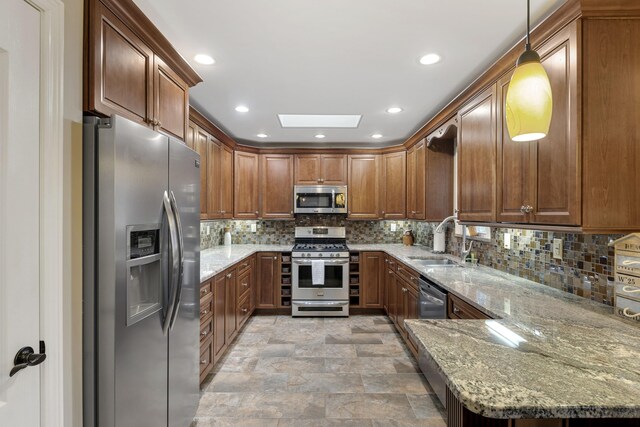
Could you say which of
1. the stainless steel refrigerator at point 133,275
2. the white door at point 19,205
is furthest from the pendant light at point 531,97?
the white door at point 19,205

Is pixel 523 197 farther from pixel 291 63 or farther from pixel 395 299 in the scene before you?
pixel 395 299

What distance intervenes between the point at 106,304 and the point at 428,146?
3458 mm

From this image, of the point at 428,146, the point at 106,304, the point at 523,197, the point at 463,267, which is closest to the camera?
the point at 106,304

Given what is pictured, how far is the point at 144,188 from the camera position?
1406 millimetres

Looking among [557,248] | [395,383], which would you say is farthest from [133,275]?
[557,248]

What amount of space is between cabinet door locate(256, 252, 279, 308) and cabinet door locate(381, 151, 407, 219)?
1.80 meters

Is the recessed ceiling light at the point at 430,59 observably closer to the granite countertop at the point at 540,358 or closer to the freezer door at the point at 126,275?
the granite countertop at the point at 540,358

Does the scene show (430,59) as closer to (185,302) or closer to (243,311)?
(185,302)

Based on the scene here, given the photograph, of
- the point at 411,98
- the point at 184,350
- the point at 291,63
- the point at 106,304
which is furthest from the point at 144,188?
the point at 411,98

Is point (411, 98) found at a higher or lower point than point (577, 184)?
higher

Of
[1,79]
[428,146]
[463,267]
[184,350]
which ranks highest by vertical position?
[428,146]

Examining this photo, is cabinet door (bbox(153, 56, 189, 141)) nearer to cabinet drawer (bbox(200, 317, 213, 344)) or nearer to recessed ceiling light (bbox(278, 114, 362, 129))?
cabinet drawer (bbox(200, 317, 213, 344))

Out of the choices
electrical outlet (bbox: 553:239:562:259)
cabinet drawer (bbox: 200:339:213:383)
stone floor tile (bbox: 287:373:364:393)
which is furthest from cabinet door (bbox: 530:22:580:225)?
cabinet drawer (bbox: 200:339:213:383)

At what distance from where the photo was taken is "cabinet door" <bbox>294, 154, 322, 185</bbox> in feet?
15.1
